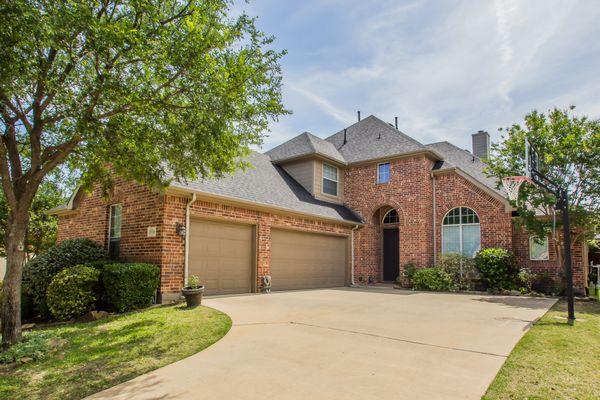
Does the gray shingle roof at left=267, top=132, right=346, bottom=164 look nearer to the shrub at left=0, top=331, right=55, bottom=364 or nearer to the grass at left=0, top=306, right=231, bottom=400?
the grass at left=0, top=306, right=231, bottom=400

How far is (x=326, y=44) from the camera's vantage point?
438 inches

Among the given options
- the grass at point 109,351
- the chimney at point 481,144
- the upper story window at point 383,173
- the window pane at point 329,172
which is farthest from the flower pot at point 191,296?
the chimney at point 481,144

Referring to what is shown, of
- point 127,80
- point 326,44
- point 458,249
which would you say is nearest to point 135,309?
point 127,80

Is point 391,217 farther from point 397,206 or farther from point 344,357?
point 344,357

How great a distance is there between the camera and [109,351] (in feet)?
19.6

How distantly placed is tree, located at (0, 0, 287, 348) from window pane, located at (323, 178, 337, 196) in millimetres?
9930

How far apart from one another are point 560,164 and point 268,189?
963 centimetres

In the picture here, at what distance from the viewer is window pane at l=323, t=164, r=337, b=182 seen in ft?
58.9

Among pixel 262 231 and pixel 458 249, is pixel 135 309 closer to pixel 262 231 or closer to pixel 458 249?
pixel 262 231

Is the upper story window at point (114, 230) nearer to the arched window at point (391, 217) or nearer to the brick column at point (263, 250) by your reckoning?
the brick column at point (263, 250)

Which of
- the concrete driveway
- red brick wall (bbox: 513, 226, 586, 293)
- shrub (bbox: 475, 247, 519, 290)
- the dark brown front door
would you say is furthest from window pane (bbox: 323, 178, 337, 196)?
the concrete driveway

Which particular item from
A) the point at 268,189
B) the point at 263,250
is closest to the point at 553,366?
the point at 263,250

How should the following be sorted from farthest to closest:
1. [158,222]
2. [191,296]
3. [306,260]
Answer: [306,260], [158,222], [191,296]

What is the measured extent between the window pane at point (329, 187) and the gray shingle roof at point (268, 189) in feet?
2.15
